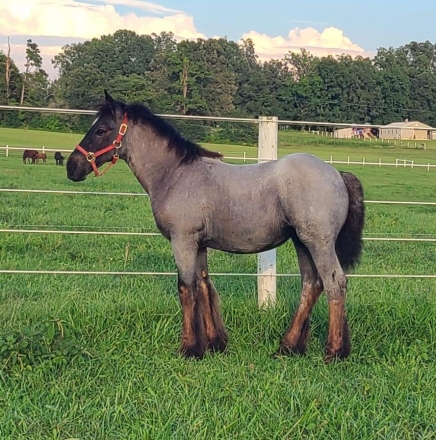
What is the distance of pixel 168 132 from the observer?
183 inches

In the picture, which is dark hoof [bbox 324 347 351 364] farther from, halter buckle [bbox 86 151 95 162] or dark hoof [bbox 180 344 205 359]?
halter buckle [bbox 86 151 95 162]

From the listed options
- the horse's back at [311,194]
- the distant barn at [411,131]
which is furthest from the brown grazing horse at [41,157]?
the horse's back at [311,194]

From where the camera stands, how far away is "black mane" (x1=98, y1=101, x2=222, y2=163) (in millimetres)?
4605

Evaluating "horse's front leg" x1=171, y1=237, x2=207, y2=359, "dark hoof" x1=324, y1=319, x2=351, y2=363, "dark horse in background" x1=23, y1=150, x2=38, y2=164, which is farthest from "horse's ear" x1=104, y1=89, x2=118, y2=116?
"dark horse in background" x1=23, y1=150, x2=38, y2=164

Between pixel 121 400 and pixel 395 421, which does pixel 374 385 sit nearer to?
pixel 395 421

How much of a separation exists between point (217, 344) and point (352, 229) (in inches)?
51.2

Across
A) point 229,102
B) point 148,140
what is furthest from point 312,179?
point 229,102

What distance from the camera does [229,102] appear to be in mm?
58938

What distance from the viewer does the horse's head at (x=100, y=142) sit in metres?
4.50

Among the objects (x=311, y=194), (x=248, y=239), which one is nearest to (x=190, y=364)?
(x=248, y=239)

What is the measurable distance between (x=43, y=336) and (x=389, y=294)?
9.91 ft

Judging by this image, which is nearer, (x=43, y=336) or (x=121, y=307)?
(x=43, y=336)

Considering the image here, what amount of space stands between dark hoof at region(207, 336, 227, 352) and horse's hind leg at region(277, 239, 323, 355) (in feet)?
1.33

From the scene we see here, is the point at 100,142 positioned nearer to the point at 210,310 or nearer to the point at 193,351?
the point at 210,310
